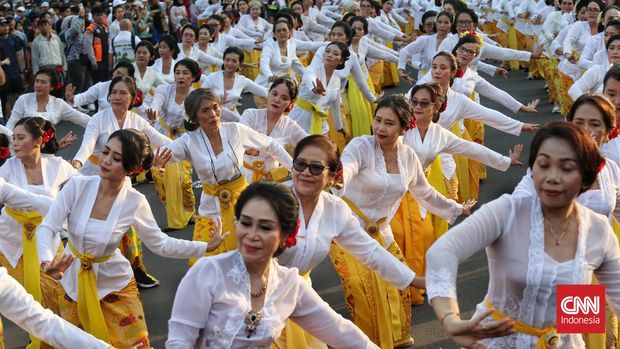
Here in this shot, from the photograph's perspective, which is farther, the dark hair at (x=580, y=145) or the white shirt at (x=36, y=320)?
the white shirt at (x=36, y=320)

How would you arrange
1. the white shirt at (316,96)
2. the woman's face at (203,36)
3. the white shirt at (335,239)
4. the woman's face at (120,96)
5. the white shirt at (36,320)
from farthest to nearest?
the woman's face at (203,36) → the white shirt at (316,96) → the woman's face at (120,96) → the white shirt at (335,239) → the white shirt at (36,320)

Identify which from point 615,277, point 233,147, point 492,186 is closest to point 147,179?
point 492,186

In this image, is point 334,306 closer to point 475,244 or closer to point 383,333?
point 383,333

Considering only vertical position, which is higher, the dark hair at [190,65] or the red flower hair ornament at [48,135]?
the dark hair at [190,65]

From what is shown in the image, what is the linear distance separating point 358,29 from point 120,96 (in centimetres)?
519

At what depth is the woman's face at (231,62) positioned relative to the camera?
10.1 metres

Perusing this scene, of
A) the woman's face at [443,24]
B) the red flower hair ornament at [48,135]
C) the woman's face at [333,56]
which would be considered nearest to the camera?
the red flower hair ornament at [48,135]

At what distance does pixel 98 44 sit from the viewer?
15.0 meters

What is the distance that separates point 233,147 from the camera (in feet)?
21.4

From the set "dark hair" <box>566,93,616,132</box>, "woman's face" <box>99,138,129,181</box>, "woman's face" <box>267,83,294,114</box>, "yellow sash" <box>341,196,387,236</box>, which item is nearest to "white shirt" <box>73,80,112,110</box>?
"woman's face" <box>267,83,294,114</box>

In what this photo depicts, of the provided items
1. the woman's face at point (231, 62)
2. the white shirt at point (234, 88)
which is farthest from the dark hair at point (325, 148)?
the woman's face at point (231, 62)

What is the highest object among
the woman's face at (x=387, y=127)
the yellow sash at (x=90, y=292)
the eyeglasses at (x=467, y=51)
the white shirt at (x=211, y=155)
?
the eyeglasses at (x=467, y=51)

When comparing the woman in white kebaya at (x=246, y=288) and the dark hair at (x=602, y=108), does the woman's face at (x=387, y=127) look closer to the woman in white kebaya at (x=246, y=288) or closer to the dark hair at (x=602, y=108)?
the dark hair at (x=602, y=108)

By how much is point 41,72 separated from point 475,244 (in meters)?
6.08
